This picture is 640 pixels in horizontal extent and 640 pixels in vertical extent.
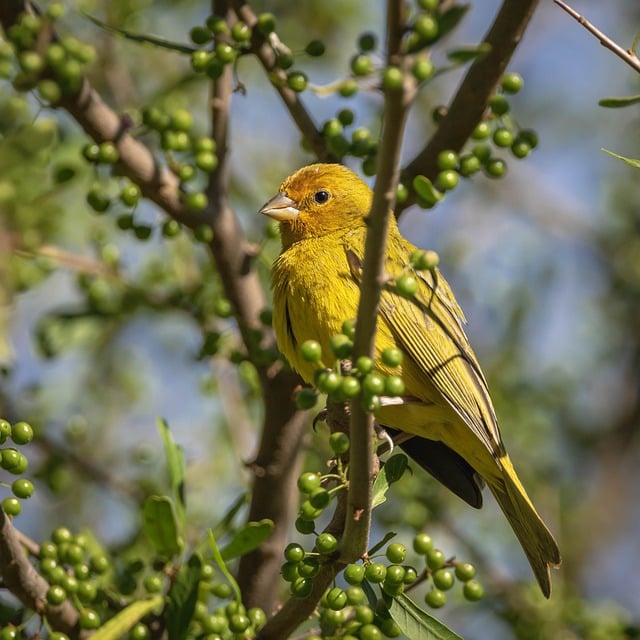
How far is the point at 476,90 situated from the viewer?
3500 millimetres

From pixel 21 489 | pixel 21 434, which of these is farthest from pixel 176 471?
pixel 21 434

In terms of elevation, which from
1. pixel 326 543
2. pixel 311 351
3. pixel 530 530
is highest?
pixel 311 351

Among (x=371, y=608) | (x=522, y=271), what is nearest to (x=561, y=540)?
(x=522, y=271)

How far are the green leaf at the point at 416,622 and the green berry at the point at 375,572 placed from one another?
0.18 meters

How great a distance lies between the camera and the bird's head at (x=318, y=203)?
447cm

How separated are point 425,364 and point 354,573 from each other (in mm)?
1184

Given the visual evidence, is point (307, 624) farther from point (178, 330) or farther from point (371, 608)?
point (178, 330)

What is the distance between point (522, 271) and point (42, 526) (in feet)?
9.87

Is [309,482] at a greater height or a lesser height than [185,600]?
greater

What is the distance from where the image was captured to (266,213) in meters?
4.48

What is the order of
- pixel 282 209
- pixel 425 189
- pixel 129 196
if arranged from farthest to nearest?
pixel 282 209 → pixel 129 196 → pixel 425 189

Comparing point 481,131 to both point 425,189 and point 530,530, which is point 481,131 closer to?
point 425,189

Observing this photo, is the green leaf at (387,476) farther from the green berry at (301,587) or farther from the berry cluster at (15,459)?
the berry cluster at (15,459)

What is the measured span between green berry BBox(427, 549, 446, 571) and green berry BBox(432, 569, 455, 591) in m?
0.02
